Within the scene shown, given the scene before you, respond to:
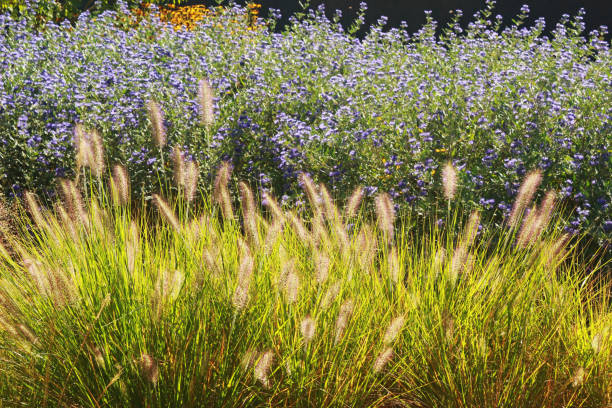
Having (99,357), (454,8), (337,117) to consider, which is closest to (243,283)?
(99,357)

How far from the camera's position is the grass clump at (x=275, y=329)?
2449 millimetres

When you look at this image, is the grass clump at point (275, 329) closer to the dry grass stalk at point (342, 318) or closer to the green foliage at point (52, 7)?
the dry grass stalk at point (342, 318)

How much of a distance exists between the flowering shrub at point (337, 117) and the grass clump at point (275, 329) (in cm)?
159

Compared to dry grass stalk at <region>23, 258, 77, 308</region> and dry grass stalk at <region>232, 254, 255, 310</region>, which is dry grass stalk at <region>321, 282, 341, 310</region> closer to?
dry grass stalk at <region>232, 254, 255, 310</region>

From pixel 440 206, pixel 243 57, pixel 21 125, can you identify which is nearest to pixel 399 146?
pixel 440 206

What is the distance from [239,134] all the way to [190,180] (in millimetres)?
2616

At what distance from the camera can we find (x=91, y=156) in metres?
2.80

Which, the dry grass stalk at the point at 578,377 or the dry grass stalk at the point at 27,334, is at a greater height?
the dry grass stalk at the point at 27,334

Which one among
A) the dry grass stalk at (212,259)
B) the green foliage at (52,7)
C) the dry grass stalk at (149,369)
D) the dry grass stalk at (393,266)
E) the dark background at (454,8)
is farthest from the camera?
the dark background at (454,8)

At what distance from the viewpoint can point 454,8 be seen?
13578mm

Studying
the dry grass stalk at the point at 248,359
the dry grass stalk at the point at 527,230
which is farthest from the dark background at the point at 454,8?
the dry grass stalk at the point at 248,359

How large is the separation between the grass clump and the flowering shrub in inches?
62.5

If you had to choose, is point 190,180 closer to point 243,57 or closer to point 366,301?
point 366,301

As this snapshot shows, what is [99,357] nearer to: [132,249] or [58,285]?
[58,285]
